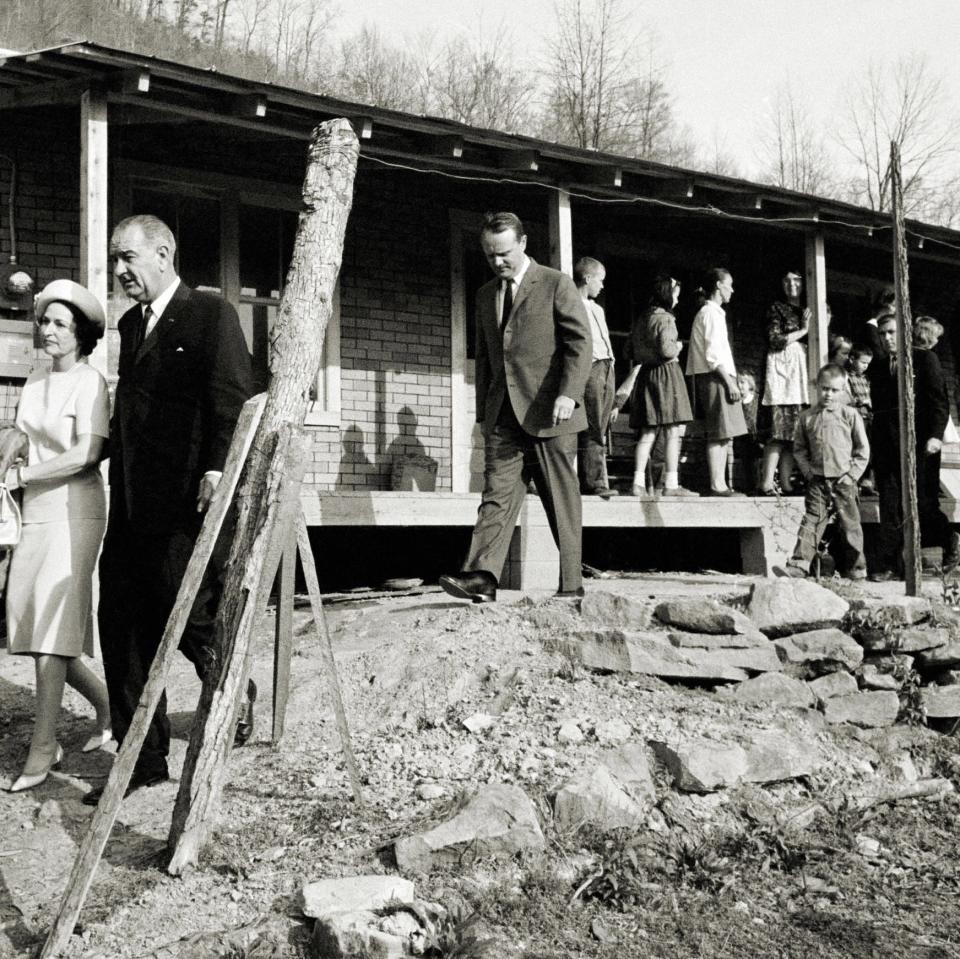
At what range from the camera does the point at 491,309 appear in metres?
6.72

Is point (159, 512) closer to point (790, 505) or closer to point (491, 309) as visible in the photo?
point (491, 309)

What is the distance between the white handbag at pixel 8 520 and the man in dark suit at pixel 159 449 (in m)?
0.38

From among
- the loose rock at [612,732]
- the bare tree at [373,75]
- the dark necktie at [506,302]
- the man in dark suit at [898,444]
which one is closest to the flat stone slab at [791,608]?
the loose rock at [612,732]

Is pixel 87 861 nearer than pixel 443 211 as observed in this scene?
Yes

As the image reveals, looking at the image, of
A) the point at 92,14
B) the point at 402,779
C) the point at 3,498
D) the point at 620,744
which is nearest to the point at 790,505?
the point at 620,744

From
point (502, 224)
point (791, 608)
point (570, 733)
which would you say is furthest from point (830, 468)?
point (570, 733)

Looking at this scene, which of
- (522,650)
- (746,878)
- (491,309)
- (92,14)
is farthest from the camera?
(92,14)

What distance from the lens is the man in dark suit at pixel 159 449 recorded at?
4488mm

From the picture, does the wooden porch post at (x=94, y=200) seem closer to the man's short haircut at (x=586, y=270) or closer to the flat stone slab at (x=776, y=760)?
the man's short haircut at (x=586, y=270)

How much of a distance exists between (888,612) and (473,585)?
A: 2207 millimetres

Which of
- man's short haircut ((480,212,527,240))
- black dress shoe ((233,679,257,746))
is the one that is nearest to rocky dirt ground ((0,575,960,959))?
black dress shoe ((233,679,257,746))

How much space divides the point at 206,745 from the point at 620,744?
179 centimetres

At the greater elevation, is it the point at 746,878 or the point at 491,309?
the point at 491,309

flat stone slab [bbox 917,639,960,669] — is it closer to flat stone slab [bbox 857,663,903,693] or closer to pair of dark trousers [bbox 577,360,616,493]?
flat stone slab [bbox 857,663,903,693]
